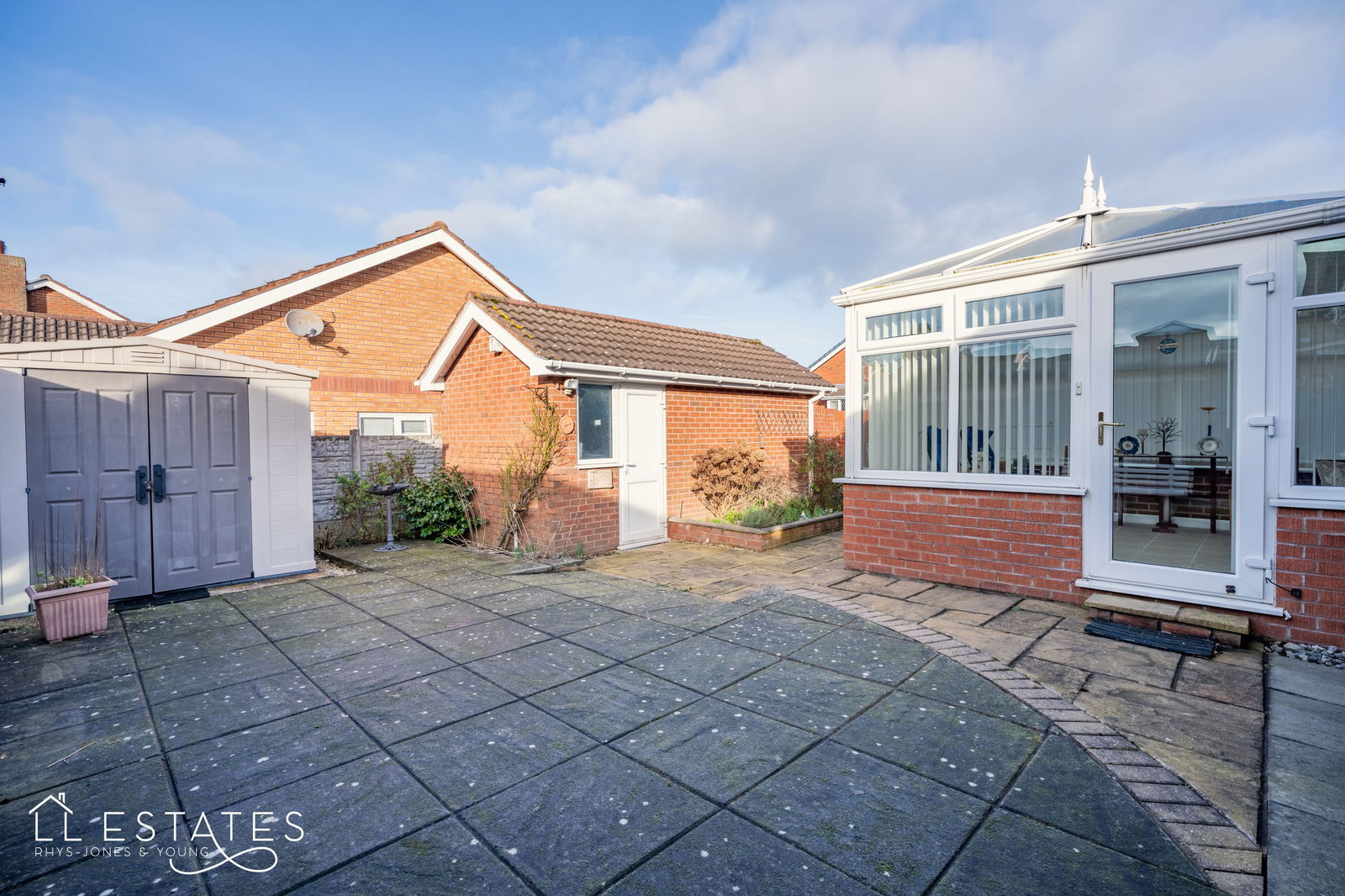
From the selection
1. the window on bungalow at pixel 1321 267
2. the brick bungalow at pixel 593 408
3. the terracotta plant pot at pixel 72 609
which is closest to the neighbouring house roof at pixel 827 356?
the brick bungalow at pixel 593 408

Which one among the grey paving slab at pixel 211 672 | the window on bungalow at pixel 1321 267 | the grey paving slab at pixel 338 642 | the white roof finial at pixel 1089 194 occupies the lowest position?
the grey paving slab at pixel 338 642

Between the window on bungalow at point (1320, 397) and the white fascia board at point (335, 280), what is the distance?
1251 cm

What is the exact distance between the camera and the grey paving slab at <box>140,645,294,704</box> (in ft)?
12.4

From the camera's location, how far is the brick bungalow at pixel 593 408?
8023 mm

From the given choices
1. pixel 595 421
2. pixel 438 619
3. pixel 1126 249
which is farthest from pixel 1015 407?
pixel 438 619

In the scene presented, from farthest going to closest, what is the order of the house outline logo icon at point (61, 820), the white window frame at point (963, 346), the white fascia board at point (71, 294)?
the white fascia board at point (71, 294) < the white window frame at point (963, 346) < the house outline logo icon at point (61, 820)

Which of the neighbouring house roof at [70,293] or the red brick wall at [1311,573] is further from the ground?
the neighbouring house roof at [70,293]

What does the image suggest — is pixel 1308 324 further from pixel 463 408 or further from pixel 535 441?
pixel 463 408

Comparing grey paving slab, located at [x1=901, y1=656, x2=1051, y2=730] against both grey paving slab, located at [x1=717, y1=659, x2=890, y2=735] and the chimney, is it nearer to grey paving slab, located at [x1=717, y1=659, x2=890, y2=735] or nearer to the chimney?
grey paving slab, located at [x1=717, y1=659, x2=890, y2=735]

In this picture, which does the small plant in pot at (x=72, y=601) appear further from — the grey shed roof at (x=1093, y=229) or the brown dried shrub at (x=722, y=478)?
the grey shed roof at (x=1093, y=229)

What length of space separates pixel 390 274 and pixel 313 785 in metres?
10.8

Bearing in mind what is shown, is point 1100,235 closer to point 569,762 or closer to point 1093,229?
point 1093,229

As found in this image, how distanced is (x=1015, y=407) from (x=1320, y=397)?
1991mm

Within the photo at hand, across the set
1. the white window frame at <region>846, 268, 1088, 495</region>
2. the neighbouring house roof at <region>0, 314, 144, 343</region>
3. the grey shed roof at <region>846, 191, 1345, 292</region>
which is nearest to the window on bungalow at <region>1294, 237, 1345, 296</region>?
the grey shed roof at <region>846, 191, 1345, 292</region>
